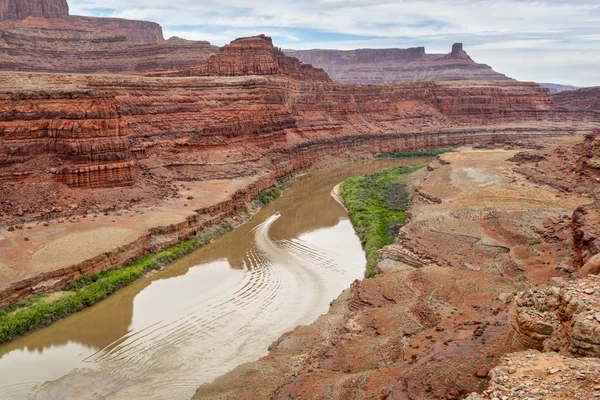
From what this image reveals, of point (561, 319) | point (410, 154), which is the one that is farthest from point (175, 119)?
point (561, 319)

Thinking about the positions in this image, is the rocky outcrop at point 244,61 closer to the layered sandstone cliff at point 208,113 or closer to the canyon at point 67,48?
the layered sandstone cliff at point 208,113

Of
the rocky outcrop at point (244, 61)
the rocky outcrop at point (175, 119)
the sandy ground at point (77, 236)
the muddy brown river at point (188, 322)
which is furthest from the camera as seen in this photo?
the rocky outcrop at point (244, 61)

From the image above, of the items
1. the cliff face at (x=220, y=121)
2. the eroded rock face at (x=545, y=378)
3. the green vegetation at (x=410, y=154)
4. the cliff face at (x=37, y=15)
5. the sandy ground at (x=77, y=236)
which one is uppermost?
the cliff face at (x=37, y=15)

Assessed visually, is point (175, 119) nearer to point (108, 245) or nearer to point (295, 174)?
point (295, 174)

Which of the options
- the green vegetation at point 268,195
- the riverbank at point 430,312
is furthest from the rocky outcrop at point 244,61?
the riverbank at point 430,312

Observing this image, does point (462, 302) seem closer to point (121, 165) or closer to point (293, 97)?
point (121, 165)

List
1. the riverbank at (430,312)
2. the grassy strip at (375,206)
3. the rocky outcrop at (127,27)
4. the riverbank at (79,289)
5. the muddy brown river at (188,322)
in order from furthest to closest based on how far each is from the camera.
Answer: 1. the rocky outcrop at (127,27)
2. the grassy strip at (375,206)
3. the riverbank at (79,289)
4. the muddy brown river at (188,322)
5. the riverbank at (430,312)

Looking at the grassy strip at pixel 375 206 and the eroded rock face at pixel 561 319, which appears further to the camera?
the grassy strip at pixel 375 206

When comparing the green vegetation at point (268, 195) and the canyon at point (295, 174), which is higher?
the canyon at point (295, 174)
